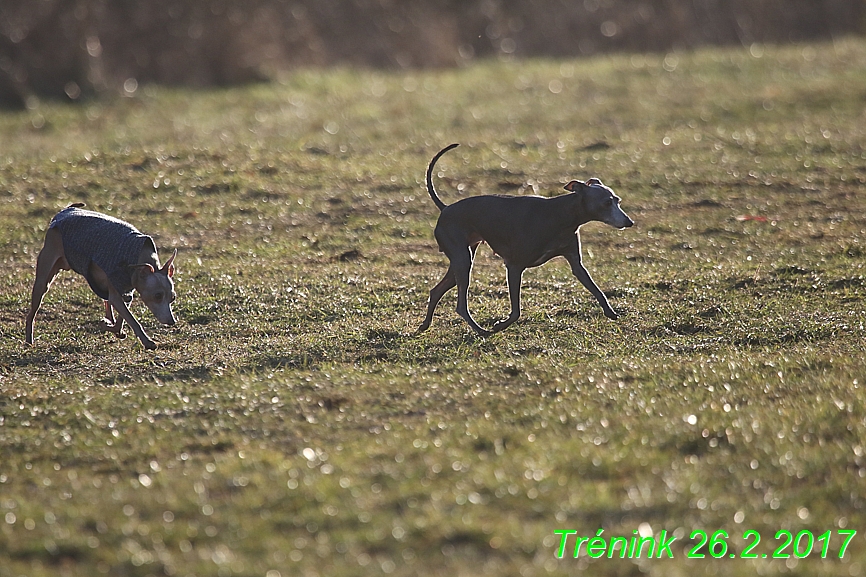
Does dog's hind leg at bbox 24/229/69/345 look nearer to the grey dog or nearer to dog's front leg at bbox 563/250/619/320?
the grey dog

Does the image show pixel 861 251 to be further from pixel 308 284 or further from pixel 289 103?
pixel 289 103

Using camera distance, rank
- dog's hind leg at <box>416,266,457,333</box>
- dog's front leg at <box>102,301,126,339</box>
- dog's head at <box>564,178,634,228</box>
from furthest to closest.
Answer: dog's front leg at <box>102,301,126,339</box>
dog's hind leg at <box>416,266,457,333</box>
dog's head at <box>564,178,634,228</box>

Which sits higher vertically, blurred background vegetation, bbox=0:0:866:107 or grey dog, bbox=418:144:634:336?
grey dog, bbox=418:144:634:336

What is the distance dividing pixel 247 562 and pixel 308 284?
547 cm

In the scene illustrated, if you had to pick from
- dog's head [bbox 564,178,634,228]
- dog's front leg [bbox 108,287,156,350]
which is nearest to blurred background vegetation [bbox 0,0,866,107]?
dog's front leg [bbox 108,287,156,350]

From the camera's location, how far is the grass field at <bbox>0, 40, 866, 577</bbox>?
4645 millimetres

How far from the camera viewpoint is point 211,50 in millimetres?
22625

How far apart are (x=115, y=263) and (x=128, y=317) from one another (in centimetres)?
38

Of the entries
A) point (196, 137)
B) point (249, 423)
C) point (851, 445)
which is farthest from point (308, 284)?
point (196, 137)

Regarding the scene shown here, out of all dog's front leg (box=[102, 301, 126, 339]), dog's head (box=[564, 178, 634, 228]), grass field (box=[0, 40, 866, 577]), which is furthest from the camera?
dog's front leg (box=[102, 301, 126, 339])

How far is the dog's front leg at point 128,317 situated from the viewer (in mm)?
7777

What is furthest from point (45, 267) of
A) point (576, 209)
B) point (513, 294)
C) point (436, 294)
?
point (576, 209)

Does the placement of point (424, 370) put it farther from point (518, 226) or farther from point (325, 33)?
point (325, 33)

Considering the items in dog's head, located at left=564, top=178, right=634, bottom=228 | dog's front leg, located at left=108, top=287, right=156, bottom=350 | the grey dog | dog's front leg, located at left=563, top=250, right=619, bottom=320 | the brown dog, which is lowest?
dog's front leg, located at left=108, top=287, right=156, bottom=350
